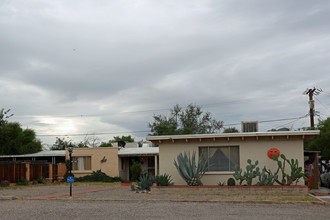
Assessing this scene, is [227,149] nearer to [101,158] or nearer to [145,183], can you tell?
[145,183]

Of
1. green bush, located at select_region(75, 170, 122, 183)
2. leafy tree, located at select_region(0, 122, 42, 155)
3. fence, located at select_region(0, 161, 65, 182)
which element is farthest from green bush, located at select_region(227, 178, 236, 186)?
leafy tree, located at select_region(0, 122, 42, 155)

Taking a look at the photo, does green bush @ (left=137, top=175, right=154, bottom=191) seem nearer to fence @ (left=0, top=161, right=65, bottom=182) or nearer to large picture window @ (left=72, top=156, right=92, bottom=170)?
fence @ (left=0, top=161, right=65, bottom=182)

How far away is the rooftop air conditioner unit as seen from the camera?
20555 mm

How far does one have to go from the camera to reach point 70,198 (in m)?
17.4

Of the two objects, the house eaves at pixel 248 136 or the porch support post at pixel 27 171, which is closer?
the house eaves at pixel 248 136

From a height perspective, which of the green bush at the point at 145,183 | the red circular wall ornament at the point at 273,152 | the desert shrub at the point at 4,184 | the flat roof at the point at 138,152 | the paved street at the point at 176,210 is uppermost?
the red circular wall ornament at the point at 273,152

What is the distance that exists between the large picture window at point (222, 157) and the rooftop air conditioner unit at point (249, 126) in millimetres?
1254

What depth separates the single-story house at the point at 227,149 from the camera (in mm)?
19234

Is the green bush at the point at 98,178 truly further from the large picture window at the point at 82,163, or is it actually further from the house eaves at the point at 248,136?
the house eaves at the point at 248,136

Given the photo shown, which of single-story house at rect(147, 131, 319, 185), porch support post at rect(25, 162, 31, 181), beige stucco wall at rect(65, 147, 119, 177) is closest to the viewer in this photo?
single-story house at rect(147, 131, 319, 185)

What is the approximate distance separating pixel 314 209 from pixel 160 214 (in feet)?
16.3

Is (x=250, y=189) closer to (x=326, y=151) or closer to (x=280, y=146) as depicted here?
(x=280, y=146)

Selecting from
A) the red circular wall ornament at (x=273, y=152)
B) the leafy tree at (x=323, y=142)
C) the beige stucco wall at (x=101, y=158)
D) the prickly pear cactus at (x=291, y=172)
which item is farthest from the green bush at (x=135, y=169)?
the prickly pear cactus at (x=291, y=172)

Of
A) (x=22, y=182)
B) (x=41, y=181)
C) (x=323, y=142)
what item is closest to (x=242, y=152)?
(x=22, y=182)
